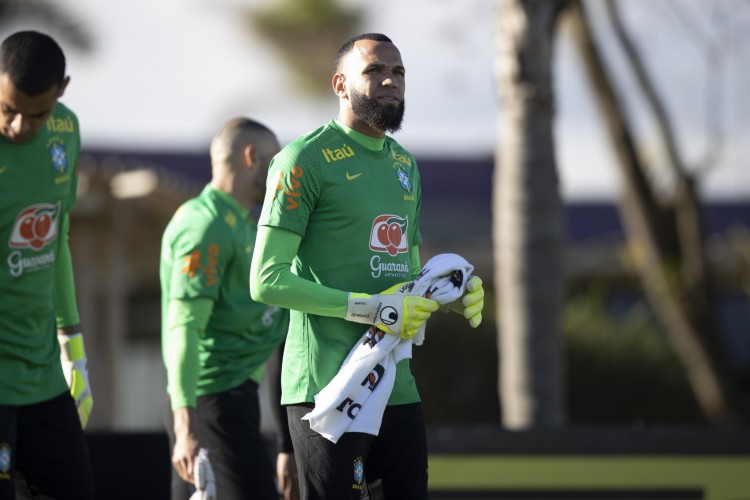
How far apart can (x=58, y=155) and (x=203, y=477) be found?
4.85 ft

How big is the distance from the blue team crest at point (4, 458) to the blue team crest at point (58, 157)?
1078mm

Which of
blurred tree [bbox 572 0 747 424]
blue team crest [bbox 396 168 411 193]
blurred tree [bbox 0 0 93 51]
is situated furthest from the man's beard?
blurred tree [bbox 0 0 93 51]

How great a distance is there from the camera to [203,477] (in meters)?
5.27

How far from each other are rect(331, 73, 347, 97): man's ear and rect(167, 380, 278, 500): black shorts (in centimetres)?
175

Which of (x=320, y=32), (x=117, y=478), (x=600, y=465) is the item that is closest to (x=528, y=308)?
(x=600, y=465)

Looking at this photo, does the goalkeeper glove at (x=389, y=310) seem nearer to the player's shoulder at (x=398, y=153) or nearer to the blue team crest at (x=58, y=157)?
the player's shoulder at (x=398, y=153)

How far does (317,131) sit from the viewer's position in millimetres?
4605

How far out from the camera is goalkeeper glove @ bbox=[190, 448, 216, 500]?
5.25 metres

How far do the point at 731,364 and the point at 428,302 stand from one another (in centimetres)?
980

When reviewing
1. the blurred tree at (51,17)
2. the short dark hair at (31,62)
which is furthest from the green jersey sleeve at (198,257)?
the blurred tree at (51,17)

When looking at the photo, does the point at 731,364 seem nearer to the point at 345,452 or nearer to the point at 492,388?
the point at 492,388

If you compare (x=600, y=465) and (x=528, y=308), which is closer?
(x=600, y=465)

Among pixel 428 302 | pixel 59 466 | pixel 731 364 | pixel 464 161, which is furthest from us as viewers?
pixel 464 161

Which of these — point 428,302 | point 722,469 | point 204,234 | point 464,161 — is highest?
point 464,161
